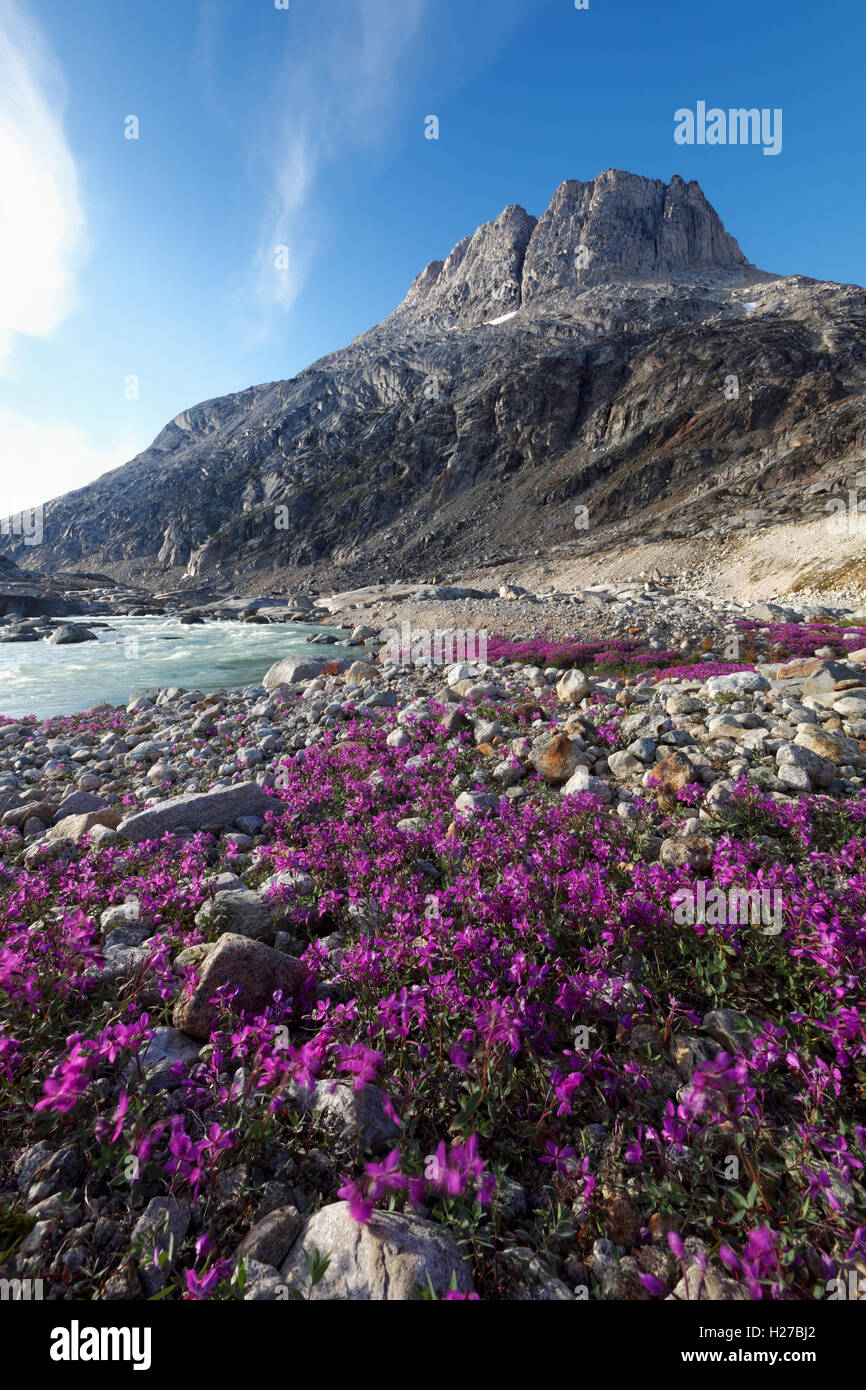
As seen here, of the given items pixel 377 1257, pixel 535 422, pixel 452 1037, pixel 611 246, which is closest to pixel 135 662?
pixel 452 1037

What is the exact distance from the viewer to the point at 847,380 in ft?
270

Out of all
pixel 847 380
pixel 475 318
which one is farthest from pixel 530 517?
pixel 475 318

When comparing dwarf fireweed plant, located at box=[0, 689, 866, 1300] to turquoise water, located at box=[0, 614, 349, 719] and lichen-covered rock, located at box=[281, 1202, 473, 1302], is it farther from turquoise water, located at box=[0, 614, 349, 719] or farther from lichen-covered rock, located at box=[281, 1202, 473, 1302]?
turquoise water, located at box=[0, 614, 349, 719]

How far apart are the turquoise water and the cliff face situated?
4742 centimetres

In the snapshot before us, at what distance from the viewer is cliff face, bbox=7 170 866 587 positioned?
8138cm

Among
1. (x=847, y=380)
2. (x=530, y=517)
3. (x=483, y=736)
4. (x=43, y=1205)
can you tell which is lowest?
(x=43, y=1205)

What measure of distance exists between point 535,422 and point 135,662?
107 metres

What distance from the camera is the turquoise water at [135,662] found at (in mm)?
18500

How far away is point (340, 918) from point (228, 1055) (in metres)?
1.26

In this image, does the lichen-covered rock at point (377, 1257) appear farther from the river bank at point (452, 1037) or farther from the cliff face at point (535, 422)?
the cliff face at point (535, 422)

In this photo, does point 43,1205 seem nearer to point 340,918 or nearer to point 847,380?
point 340,918

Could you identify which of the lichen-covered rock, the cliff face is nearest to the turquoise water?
the lichen-covered rock

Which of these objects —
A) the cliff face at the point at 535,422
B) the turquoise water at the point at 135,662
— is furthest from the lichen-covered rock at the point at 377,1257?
the cliff face at the point at 535,422
